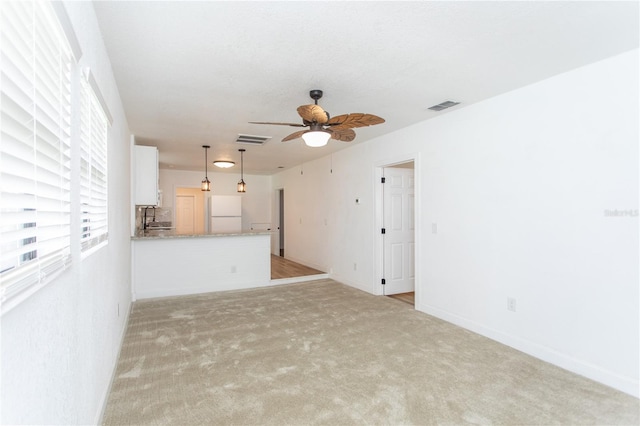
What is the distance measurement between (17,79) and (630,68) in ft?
11.3

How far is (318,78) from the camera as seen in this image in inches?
110

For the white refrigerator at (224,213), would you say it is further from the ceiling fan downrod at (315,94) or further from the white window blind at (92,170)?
the white window blind at (92,170)

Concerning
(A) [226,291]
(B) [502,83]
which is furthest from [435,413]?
(A) [226,291]

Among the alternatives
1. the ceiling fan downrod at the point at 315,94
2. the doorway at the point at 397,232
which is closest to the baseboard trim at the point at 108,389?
the ceiling fan downrod at the point at 315,94

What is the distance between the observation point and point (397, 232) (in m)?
5.17

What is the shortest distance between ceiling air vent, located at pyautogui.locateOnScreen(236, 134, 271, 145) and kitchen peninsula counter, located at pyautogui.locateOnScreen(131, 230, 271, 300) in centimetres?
155

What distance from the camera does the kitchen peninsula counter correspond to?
194 inches

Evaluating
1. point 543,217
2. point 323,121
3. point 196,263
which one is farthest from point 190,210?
point 543,217

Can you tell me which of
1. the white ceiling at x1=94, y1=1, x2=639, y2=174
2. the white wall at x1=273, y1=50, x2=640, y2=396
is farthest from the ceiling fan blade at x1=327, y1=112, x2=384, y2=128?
the white wall at x1=273, y1=50, x2=640, y2=396

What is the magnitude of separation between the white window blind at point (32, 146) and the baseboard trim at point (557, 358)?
11.4 feet

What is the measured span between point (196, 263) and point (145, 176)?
154cm

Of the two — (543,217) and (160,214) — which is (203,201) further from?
(543,217)

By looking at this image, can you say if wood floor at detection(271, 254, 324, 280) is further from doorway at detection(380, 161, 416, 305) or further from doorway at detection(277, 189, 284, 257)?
doorway at detection(380, 161, 416, 305)

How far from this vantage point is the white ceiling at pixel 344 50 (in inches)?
74.5
